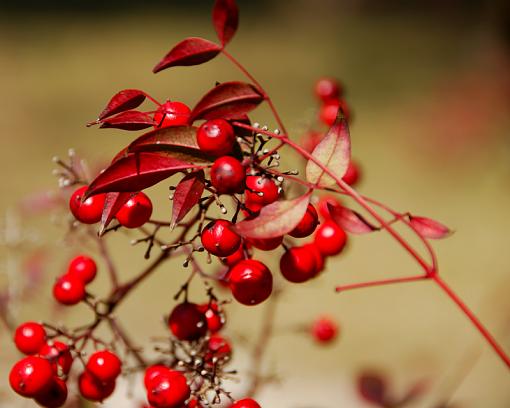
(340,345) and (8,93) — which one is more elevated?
(8,93)

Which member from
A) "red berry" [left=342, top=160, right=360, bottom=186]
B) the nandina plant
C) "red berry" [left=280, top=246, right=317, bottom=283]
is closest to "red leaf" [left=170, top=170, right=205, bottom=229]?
the nandina plant

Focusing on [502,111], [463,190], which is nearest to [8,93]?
[463,190]

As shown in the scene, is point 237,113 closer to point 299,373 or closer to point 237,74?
point 299,373

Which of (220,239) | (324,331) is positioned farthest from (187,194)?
(324,331)

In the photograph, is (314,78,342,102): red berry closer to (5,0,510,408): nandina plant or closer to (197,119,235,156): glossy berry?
(5,0,510,408): nandina plant

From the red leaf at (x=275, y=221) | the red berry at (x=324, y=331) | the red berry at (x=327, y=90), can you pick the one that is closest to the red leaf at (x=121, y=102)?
the red leaf at (x=275, y=221)

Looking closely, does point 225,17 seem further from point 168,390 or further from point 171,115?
point 168,390
